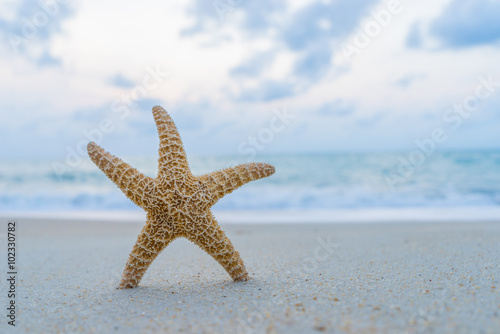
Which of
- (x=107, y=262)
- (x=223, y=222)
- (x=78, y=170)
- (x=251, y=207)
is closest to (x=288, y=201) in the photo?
(x=251, y=207)

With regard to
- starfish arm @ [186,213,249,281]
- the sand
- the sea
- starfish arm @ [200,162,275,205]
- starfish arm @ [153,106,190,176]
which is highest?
the sea

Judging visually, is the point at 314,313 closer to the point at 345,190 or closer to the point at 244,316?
the point at 244,316

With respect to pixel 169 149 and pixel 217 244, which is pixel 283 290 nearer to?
pixel 217 244

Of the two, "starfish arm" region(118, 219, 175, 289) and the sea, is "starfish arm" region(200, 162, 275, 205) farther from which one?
the sea

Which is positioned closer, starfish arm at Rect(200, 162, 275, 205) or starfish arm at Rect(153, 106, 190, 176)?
starfish arm at Rect(153, 106, 190, 176)

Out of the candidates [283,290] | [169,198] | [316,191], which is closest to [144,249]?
[169,198]

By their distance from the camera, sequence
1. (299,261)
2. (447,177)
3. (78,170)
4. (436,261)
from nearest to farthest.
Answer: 1. (436,261)
2. (299,261)
3. (447,177)
4. (78,170)

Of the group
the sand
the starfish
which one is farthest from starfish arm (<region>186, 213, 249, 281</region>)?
the sand
